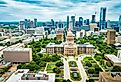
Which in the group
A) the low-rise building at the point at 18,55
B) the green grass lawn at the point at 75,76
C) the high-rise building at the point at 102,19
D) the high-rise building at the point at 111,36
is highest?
the high-rise building at the point at 102,19

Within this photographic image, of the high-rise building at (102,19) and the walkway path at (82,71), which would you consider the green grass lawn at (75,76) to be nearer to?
the walkway path at (82,71)

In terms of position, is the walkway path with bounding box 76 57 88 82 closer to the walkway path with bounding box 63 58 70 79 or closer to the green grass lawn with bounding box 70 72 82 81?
the green grass lawn with bounding box 70 72 82 81

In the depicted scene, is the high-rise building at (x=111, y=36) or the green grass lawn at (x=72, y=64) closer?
the green grass lawn at (x=72, y=64)

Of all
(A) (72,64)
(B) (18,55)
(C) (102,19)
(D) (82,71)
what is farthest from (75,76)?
(C) (102,19)

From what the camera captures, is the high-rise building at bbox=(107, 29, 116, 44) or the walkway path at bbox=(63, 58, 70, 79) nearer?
the walkway path at bbox=(63, 58, 70, 79)

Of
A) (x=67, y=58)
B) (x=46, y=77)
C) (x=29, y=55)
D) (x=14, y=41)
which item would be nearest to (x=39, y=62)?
(x=29, y=55)

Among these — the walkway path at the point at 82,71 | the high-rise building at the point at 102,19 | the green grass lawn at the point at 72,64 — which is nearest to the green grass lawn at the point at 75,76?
the walkway path at the point at 82,71

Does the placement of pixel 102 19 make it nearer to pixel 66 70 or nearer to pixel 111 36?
pixel 111 36

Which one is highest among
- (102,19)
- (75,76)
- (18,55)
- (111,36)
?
(102,19)

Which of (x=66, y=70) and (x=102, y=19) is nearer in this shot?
(x=66, y=70)

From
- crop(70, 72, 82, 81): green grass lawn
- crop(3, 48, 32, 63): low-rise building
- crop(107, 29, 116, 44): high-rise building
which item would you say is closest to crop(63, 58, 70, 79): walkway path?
crop(70, 72, 82, 81): green grass lawn

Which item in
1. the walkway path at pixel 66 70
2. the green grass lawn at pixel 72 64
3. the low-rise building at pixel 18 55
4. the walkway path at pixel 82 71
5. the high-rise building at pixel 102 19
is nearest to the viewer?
the walkway path at pixel 82 71
